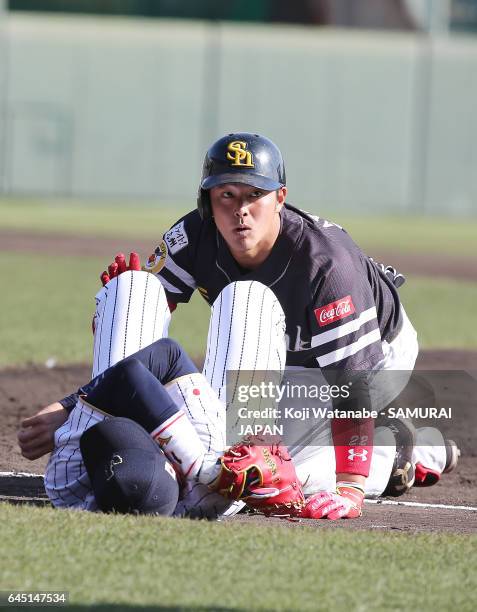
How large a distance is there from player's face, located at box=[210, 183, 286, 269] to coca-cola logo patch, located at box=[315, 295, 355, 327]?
0.38m

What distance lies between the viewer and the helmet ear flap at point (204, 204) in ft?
16.1

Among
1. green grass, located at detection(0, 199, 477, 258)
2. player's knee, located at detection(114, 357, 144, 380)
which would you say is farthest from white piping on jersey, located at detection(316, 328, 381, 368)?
green grass, located at detection(0, 199, 477, 258)

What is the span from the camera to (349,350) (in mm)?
4672

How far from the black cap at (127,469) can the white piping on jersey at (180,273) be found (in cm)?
130

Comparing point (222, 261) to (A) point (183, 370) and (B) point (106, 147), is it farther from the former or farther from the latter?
(B) point (106, 147)

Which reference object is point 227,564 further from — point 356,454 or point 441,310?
point 441,310

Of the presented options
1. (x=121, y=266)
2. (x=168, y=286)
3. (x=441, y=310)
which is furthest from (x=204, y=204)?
(x=441, y=310)

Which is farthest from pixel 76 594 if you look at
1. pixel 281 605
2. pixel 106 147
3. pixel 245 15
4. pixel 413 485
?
pixel 245 15

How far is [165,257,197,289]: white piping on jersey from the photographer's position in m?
5.31

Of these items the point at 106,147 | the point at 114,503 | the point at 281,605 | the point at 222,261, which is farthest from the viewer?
the point at 106,147

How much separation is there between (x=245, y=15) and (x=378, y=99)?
410 cm

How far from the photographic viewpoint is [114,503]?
4.17 meters

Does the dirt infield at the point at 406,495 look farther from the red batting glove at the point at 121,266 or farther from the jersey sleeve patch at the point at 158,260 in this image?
the jersey sleeve patch at the point at 158,260

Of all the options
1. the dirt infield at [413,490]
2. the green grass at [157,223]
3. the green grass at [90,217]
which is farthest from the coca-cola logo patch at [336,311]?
the green grass at [157,223]
